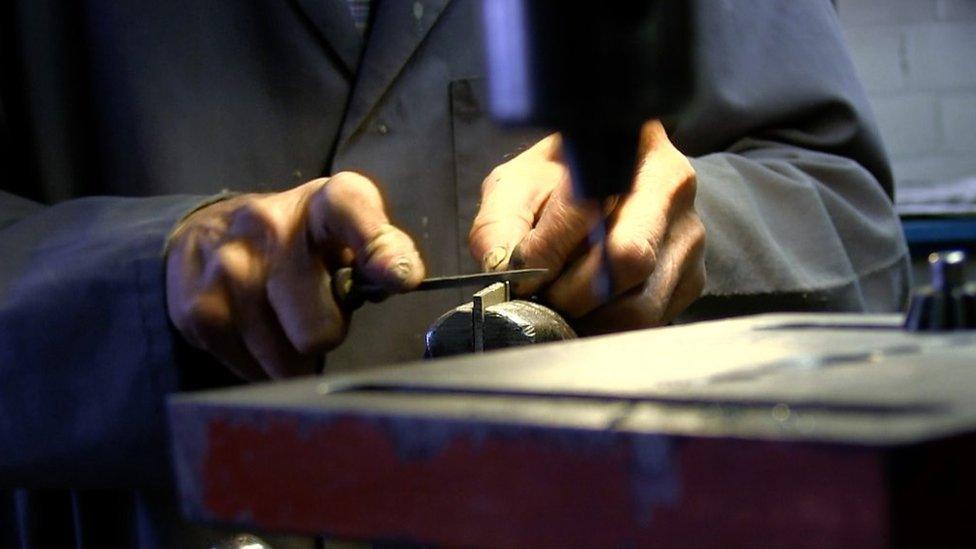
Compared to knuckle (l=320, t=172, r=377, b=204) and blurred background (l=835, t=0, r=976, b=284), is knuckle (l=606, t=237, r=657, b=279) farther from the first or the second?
blurred background (l=835, t=0, r=976, b=284)

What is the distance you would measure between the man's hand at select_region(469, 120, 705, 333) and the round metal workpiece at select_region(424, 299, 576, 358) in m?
0.06

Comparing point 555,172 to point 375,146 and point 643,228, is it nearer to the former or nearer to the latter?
point 643,228

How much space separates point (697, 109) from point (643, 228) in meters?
0.50

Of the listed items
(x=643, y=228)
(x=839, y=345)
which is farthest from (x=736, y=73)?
(x=839, y=345)

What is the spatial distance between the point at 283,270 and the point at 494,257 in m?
0.16

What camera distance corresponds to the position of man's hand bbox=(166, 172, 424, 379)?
2.44 ft

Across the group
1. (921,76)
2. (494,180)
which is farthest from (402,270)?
(921,76)

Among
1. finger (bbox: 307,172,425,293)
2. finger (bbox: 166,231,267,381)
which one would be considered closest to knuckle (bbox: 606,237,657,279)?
finger (bbox: 307,172,425,293)

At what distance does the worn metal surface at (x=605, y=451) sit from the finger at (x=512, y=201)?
0.35m

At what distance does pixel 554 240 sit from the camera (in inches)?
32.7

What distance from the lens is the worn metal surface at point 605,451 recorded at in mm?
338

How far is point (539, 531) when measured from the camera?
1.26ft

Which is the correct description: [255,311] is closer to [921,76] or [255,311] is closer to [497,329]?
[497,329]

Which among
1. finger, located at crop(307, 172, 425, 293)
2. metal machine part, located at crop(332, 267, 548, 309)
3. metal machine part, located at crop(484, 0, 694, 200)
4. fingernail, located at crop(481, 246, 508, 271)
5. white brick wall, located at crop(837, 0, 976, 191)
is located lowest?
white brick wall, located at crop(837, 0, 976, 191)
